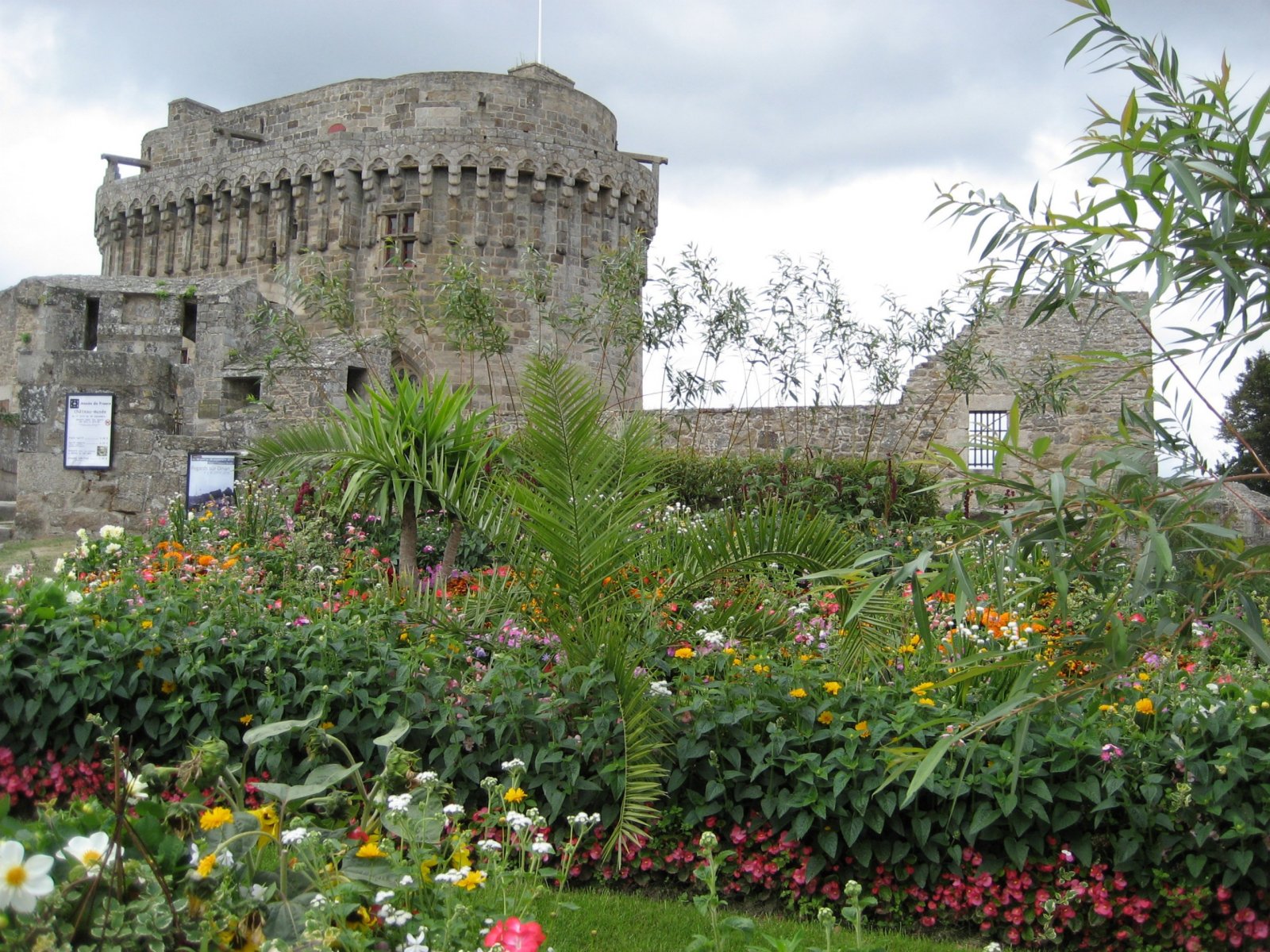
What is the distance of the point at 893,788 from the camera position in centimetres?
384

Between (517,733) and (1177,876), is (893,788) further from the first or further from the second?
(517,733)

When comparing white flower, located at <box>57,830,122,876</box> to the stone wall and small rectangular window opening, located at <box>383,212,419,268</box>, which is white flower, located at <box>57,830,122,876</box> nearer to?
the stone wall

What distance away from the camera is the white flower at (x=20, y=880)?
1.77 metres

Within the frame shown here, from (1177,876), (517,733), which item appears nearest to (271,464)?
(517,733)

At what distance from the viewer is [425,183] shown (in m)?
21.3

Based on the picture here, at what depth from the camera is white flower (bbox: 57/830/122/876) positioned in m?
1.92

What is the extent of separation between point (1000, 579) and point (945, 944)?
1.77m

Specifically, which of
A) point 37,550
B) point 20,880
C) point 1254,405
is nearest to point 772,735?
point 20,880

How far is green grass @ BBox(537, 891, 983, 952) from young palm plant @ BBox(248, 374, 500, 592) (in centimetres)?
233

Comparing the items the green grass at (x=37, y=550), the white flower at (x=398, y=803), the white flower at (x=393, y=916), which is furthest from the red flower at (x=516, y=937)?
the green grass at (x=37, y=550)

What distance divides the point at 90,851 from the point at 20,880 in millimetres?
185

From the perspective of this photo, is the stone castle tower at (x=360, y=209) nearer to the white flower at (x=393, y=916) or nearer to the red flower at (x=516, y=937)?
the white flower at (x=393, y=916)

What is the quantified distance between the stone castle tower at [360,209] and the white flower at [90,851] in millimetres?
12477

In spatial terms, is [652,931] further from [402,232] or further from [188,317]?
[402,232]
